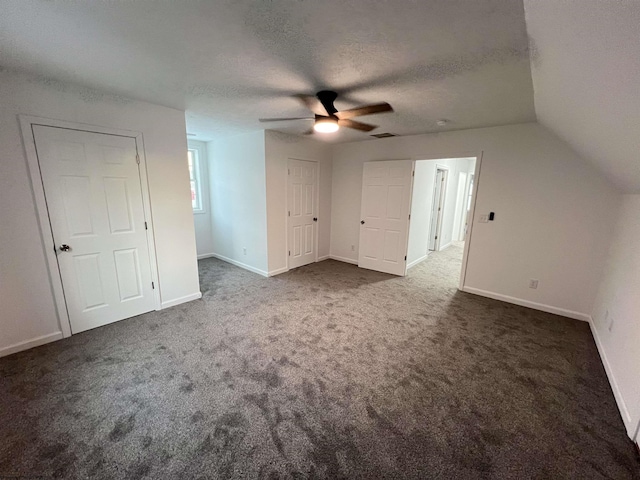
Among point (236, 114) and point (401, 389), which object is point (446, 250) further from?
point (236, 114)

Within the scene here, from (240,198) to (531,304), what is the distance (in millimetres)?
4680

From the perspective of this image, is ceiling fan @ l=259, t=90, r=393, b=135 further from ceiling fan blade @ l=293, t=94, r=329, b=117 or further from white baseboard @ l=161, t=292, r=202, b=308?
white baseboard @ l=161, t=292, r=202, b=308

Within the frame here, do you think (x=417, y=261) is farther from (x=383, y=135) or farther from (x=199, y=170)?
(x=199, y=170)

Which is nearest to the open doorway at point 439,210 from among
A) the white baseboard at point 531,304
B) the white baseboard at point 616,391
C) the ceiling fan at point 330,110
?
the white baseboard at point 531,304

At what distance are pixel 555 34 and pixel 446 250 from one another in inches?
228

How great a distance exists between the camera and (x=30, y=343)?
242cm

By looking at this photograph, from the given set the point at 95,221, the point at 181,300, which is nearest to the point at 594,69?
the point at 95,221

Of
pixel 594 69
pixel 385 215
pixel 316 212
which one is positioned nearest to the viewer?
pixel 594 69

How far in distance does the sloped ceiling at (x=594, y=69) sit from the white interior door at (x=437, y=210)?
12.1 ft

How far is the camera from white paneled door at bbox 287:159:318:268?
4594mm

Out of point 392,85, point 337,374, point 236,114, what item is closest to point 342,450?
point 337,374

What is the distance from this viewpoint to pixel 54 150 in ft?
7.77

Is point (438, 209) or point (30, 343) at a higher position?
point (438, 209)

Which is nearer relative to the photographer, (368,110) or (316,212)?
(368,110)
